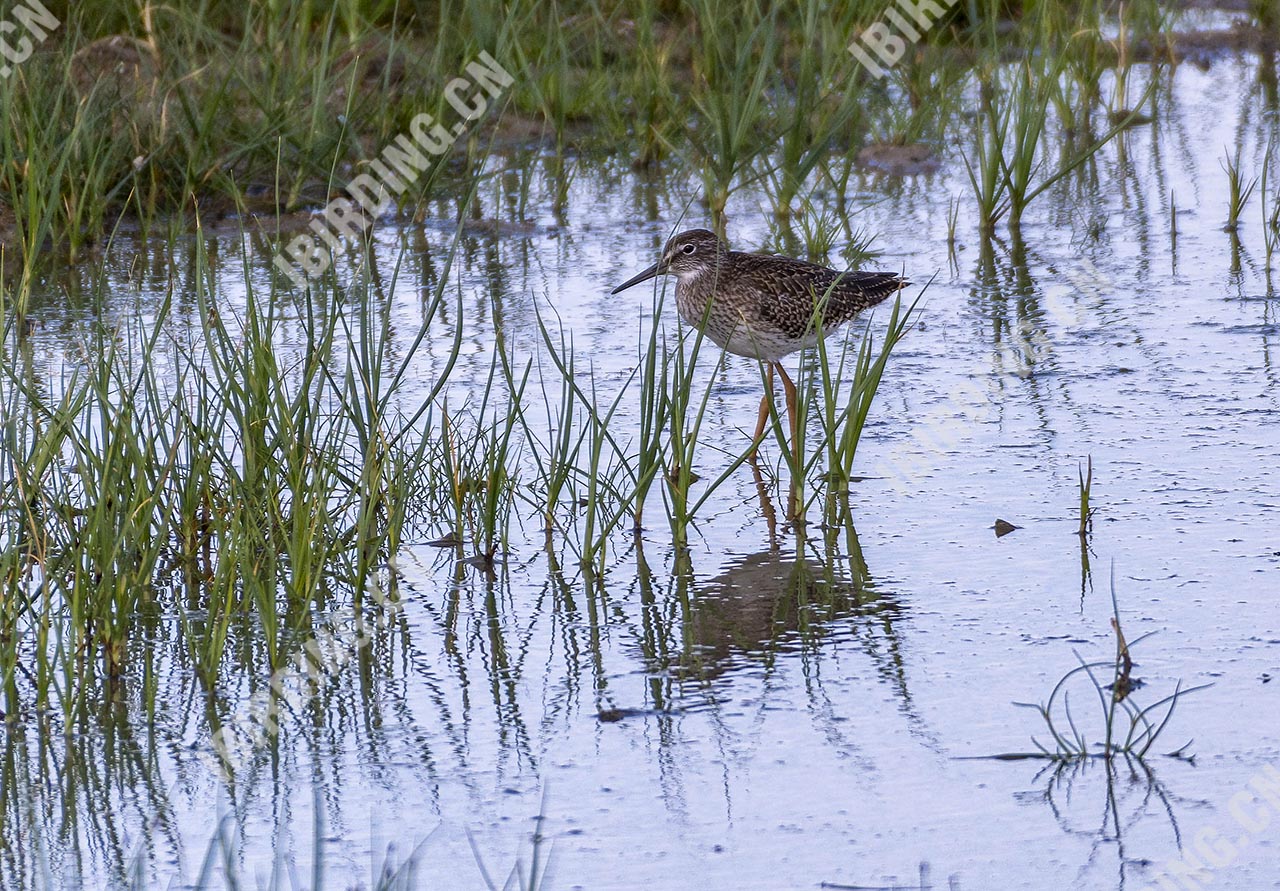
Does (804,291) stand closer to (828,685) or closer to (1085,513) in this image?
(1085,513)

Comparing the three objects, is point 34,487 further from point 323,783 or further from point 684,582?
point 684,582

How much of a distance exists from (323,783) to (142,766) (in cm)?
40

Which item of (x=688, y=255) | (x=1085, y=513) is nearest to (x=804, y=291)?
Answer: (x=688, y=255)

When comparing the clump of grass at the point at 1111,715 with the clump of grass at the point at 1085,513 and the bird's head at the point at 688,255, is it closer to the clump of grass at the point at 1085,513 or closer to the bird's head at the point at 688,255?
the clump of grass at the point at 1085,513

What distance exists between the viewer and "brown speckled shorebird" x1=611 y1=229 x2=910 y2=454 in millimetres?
6590

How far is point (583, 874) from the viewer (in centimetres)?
343

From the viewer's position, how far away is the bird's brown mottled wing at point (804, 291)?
662 centimetres

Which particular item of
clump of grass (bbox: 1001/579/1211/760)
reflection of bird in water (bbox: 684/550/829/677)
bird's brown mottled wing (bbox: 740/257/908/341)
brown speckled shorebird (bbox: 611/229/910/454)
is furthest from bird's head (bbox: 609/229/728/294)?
clump of grass (bbox: 1001/579/1211/760)

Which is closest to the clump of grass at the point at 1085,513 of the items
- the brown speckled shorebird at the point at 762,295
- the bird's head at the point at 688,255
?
the brown speckled shorebird at the point at 762,295

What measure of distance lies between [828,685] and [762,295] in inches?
104

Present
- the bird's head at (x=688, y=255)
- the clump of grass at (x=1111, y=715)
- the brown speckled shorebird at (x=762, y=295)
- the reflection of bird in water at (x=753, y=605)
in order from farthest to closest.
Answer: the bird's head at (x=688, y=255), the brown speckled shorebird at (x=762, y=295), the reflection of bird in water at (x=753, y=605), the clump of grass at (x=1111, y=715)

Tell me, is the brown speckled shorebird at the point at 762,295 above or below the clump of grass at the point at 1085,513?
Answer: above

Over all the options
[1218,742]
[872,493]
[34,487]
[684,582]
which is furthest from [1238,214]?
[34,487]

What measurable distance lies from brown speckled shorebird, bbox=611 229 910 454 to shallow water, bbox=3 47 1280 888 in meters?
0.25
